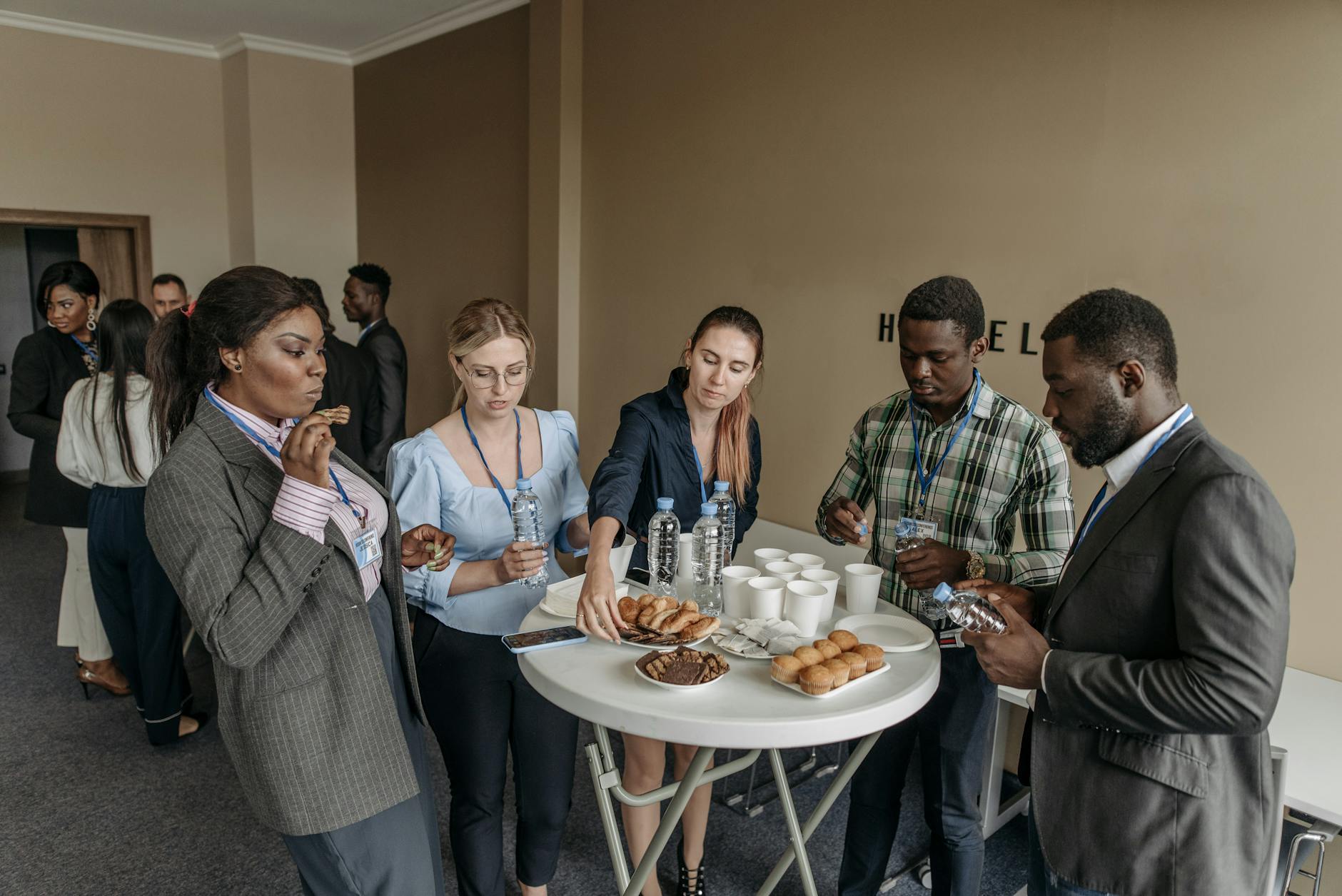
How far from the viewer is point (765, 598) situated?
193cm

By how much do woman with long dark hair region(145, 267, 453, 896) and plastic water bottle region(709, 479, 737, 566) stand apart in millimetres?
835

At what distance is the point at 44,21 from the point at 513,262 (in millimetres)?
4128

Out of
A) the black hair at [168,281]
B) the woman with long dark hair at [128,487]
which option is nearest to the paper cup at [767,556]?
the woman with long dark hair at [128,487]

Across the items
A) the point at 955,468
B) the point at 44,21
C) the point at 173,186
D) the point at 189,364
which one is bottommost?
the point at 955,468

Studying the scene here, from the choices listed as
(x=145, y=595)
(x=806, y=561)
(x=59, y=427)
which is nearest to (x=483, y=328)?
(x=806, y=561)

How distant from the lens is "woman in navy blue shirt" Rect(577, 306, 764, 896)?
2.25 m

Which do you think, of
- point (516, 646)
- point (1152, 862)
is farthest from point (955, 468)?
point (516, 646)

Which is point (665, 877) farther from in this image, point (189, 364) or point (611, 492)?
point (189, 364)

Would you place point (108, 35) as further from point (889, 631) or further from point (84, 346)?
point (889, 631)

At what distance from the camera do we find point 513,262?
18.8 feet

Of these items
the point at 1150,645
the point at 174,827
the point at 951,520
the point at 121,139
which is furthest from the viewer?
the point at 121,139

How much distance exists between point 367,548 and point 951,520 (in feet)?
4.49

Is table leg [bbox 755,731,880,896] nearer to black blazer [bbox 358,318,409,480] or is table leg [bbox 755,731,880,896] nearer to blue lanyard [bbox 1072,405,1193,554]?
blue lanyard [bbox 1072,405,1193,554]

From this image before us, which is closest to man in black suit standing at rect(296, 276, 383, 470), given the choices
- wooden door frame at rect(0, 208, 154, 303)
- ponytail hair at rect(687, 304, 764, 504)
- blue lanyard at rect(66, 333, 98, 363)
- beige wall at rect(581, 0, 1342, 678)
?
blue lanyard at rect(66, 333, 98, 363)
